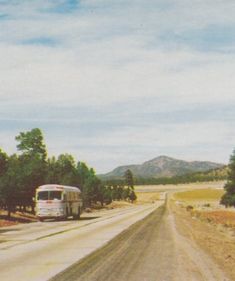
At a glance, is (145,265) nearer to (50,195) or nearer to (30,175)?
(50,195)

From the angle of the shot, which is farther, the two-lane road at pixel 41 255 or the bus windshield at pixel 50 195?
the bus windshield at pixel 50 195

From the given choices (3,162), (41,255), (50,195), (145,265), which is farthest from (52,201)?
(145,265)

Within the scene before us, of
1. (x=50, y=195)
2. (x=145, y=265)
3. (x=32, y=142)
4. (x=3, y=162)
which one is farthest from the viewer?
(x=32, y=142)

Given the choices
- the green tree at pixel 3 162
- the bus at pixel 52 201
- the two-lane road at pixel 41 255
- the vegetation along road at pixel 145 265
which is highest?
the green tree at pixel 3 162

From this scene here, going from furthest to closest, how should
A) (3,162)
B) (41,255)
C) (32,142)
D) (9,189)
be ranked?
(32,142)
(3,162)
(9,189)
(41,255)

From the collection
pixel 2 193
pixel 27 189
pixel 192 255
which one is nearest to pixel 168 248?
pixel 192 255

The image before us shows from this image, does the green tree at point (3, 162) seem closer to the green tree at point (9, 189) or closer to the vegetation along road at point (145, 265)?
the green tree at point (9, 189)

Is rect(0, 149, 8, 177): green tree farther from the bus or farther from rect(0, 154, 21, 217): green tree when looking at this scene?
the bus

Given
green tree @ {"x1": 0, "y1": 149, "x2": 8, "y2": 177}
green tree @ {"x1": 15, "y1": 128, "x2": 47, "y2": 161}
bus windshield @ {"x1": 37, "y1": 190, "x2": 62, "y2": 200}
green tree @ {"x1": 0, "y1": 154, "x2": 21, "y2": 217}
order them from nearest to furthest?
bus windshield @ {"x1": 37, "y1": 190, "x2": 62, "y2": 200}
green tree @ {"x1": 0, "y1": 154, "x2": 21, "y2": 217}
green tree @ {"x1": 0, "y1": 149, "x2": 8, "y2": 177}
green tree @ {"x1": 15, "y1": 128, "x2": 47, "y2": 161}

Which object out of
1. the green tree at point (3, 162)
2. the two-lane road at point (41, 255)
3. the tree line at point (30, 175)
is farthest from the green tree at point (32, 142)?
the two-lane road at point (41, 255)

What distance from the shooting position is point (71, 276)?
13.3 meters

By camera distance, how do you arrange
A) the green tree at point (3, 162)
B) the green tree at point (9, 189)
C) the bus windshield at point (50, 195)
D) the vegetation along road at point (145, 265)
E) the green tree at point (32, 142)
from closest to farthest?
the vegetation along road at point (145, 265) → the bus windshield at point (50, 195) → the green tree at point (9, 189) → the green tree at point (3, 162) → the green tree at point (32, 142)

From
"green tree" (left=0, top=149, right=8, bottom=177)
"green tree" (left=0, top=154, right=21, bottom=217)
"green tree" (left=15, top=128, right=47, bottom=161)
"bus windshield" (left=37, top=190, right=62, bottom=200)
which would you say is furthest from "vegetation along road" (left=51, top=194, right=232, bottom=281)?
"green tree" (left=15, top=128, right=47, bottom=161)

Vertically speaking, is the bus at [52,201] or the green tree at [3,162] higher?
the green tree at [3,162]
